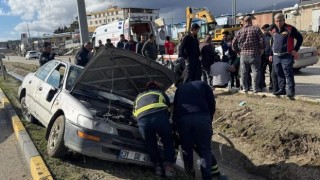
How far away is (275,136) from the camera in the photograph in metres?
6.02

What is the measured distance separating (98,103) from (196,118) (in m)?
1.88

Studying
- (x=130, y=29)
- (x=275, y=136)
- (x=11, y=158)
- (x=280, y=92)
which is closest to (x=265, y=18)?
(x=130, y=29)

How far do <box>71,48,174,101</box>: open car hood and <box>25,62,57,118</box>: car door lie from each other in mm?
1568

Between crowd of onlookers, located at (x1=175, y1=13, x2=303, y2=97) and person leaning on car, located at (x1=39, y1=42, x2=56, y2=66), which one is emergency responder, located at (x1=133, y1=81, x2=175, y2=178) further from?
person leaning on car, located at (x1=39, y1=42, x2=56, y2=66)

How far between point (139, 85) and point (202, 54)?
11.4 ft

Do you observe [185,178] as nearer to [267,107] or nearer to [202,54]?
[267,107]

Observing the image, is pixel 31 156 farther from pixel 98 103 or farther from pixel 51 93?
pixel 98 103

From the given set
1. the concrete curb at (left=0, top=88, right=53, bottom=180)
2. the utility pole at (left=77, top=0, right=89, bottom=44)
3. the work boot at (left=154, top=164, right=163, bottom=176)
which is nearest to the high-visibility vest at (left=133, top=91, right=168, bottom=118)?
the work boot at (left=154, top=164, right=163, bottom=176)

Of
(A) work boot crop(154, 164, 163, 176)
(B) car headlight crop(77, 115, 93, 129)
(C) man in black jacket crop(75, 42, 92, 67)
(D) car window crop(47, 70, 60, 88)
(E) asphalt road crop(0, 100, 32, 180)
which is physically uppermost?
(C) man in black jacket crop(75, 42, 92, 67)

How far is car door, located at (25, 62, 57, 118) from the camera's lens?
7.00 metres

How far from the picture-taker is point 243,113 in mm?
7168

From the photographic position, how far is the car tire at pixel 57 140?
5.09 m

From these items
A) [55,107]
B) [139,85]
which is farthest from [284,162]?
[55,107]

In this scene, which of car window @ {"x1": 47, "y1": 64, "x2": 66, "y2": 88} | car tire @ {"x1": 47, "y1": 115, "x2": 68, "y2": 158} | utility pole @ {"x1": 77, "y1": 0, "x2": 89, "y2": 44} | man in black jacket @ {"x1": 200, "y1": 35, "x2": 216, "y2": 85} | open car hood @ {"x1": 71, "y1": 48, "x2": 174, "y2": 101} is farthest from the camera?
utility pole @ {"x1": 77, "y1": 0, "x2": 89, "y2": 44}
